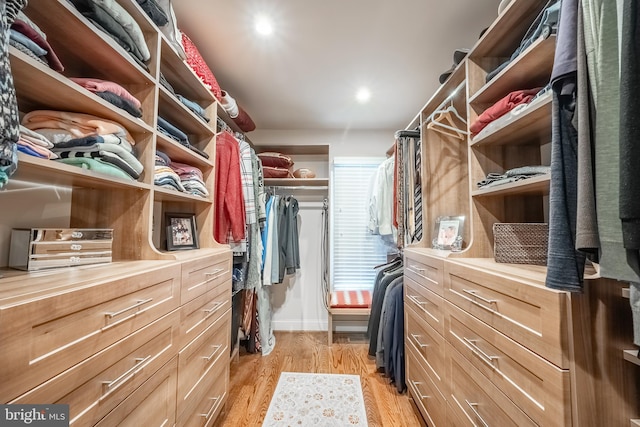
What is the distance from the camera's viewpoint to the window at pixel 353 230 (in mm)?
3027

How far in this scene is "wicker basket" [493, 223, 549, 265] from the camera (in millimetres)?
1032

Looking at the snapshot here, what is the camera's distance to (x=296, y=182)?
2938 mm

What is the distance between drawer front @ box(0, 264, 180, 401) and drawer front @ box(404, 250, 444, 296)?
4.21 feet

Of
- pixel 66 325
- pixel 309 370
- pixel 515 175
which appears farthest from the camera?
pixel 309 370

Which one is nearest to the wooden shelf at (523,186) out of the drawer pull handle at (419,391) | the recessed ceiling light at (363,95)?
the drawer pull handle at (419,391)

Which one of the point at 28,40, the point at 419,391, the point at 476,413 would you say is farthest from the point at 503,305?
the point at 28,40

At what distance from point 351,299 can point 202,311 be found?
68.7 inches

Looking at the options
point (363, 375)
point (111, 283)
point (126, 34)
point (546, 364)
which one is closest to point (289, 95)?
point (126, 34)

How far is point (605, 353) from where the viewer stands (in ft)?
2.13

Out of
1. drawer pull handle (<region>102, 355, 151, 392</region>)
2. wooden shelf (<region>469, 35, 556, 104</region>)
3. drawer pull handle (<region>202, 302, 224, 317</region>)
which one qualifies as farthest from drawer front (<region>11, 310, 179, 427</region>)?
wooden shelf (<region>469, 35, 556, 104</region>)

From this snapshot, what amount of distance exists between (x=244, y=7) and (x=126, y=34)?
2.03ft

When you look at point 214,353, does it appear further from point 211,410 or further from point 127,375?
point 127,375

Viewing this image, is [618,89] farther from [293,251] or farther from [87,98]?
[293,251]

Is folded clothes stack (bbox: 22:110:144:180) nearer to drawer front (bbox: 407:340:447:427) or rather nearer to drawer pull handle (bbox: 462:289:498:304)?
drawer pull handle (bbox: 462:289:498:304)
